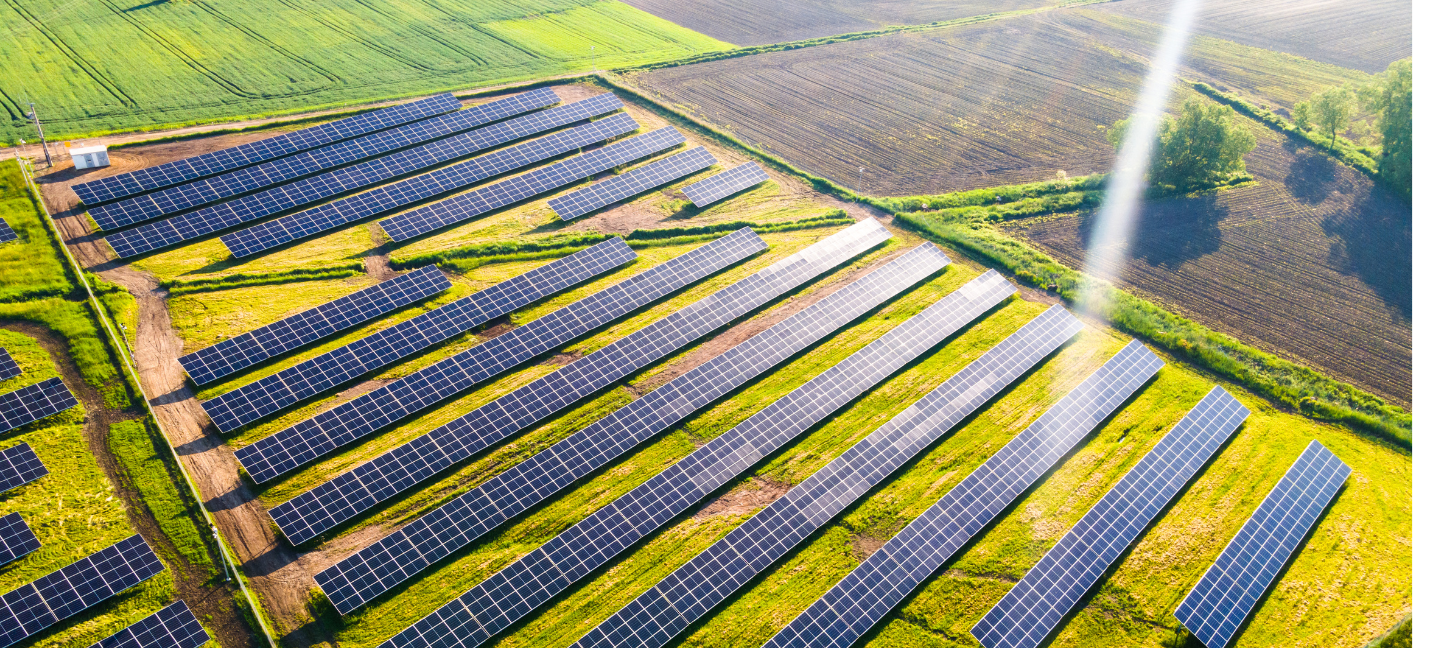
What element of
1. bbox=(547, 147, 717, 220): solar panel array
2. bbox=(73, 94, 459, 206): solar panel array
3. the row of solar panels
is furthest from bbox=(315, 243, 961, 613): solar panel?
bbox=(73, 94, 459, 206): solar panel array

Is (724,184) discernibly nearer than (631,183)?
No

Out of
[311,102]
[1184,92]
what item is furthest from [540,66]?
[1184,92]

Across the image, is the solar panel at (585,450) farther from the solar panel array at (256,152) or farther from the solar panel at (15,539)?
the solar panel array at (256,152)

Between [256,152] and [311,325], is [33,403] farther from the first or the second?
[256,152]

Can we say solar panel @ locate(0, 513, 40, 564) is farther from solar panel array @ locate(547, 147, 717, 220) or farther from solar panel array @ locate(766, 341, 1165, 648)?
solar panel array @ locate(547, 147, 717, 220)

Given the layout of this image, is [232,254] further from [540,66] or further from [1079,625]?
[1079,625]

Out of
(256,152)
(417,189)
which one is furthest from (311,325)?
(256,152)
